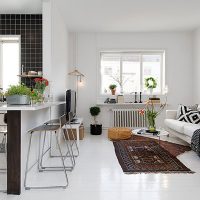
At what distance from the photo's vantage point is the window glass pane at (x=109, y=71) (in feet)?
22.8

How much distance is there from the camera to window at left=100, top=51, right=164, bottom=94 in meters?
6.95

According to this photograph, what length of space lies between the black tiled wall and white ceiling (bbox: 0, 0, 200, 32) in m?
0.23

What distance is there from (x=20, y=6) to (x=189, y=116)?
165 inches

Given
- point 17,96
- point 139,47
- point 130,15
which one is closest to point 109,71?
point 139,47

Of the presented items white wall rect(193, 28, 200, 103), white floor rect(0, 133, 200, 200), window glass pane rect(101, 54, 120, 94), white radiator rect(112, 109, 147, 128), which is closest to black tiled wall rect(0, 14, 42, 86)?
window glass pane rect(101, 54, 120, 94)

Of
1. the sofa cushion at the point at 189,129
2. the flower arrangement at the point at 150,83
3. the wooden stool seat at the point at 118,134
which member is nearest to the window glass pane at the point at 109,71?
the flower arrangement at the point at 150,83

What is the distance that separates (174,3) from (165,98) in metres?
2.92

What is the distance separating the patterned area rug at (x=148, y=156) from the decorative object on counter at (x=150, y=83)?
1.85 m

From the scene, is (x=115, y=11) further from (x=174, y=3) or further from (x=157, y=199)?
(x=157, y=199)

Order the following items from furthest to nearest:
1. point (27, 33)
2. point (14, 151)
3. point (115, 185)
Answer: point (27, 33) → point (115, 185) → point (14, 151)

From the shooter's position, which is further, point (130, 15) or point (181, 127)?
point (130, 15)

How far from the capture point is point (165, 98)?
6824 mm

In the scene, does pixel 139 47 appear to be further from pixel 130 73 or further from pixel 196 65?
pixel 196 65

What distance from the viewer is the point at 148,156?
401 centimetres
